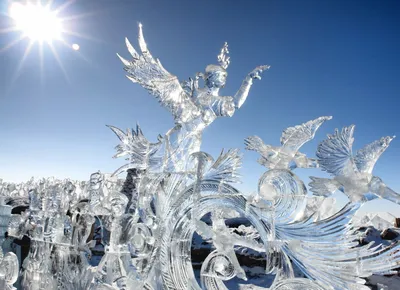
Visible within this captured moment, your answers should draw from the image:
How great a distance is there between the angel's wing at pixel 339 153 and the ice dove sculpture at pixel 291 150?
0.27m

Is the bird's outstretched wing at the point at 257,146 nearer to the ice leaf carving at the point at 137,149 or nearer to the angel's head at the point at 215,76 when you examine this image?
the angel's head at the point at 215,76

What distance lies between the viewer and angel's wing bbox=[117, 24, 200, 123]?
9.34 ft

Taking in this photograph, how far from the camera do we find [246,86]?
2.62 m

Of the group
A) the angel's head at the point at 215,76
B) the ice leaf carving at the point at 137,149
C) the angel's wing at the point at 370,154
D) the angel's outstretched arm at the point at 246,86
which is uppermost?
the angel's head at the point at 215,76

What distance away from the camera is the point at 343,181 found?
169 centimetres

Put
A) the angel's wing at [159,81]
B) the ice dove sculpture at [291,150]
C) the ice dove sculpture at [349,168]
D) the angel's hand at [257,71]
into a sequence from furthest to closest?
the angel's wing at [159,81] → the angel's hand at [257,71] → the ice dove sculpture at [291,150] → the ice dove sculpture at [349,168]

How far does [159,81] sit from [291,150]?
4.45 ft

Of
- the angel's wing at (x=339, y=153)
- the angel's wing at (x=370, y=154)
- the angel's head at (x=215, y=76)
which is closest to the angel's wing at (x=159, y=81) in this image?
the angel's head at (x=215, y=76)

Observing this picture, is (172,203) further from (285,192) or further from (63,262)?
(63,262)

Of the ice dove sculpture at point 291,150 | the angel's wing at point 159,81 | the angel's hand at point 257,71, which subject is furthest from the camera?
the angel's wing at point 159,81

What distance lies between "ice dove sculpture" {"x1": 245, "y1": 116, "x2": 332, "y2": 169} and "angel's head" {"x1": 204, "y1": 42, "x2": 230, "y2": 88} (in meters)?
0.84

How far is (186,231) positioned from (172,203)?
0.23 meters

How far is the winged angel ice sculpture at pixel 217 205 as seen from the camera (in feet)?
5.46

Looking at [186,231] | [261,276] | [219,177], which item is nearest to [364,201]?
[219,177]
